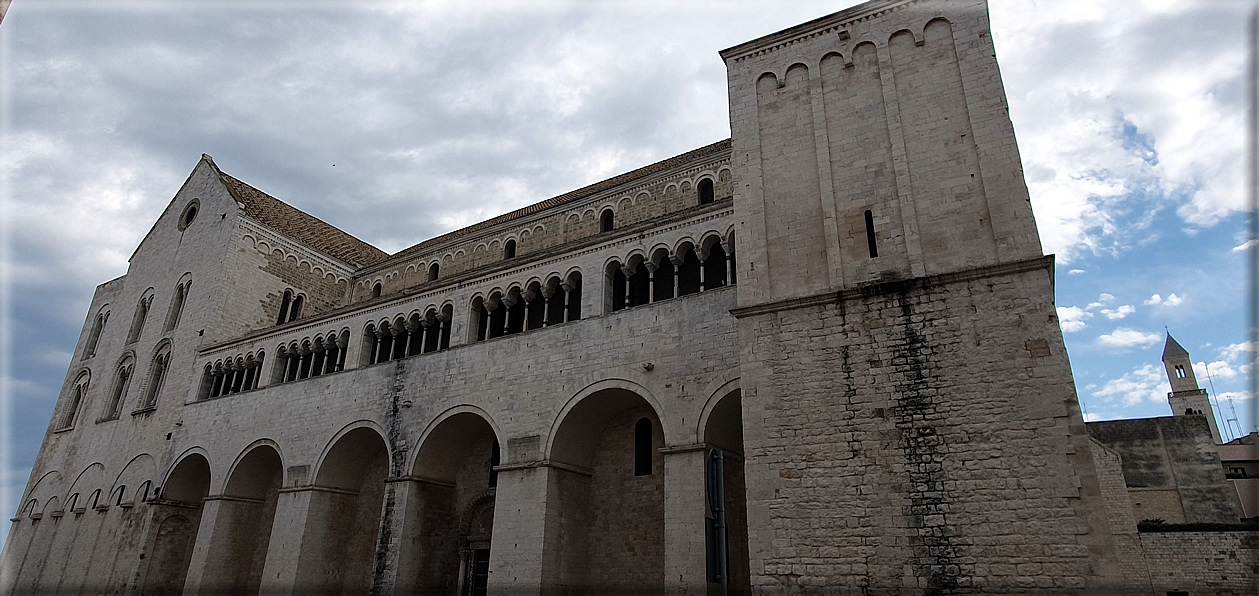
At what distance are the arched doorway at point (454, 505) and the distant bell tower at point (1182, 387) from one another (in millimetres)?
42651

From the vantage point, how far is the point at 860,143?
1146 cm

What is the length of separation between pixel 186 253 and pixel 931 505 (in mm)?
27902

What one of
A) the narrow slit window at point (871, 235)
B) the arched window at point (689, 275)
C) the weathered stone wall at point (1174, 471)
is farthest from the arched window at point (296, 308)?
the weathered stone wall at point (1174, 471)

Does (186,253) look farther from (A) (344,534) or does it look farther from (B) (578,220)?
(B) (578,220)

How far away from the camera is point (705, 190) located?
19.2m

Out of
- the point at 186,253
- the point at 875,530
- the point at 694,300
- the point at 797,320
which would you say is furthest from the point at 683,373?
the point at 186,253

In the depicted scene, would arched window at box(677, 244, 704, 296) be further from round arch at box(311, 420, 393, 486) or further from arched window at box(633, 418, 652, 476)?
round arch at box(311, 420, 393, 486)

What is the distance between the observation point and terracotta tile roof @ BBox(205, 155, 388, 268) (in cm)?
2650

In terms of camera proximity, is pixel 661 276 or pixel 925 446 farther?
pixel 661 276

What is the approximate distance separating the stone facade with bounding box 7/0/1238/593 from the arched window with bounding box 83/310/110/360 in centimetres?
343

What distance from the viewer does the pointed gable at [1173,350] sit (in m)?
42.7

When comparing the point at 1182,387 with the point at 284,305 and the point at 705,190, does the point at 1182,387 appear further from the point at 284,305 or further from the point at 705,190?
the point at 284,305

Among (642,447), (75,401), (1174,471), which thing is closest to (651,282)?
(642,447)

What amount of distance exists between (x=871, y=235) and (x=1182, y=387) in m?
44.0
